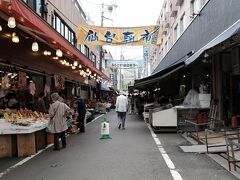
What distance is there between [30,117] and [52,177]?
4529 mm

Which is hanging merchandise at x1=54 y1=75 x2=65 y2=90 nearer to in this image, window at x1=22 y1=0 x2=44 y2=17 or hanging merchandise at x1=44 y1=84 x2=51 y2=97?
hanging merchandise at x1=44 y1=84 x2=51 y2=97

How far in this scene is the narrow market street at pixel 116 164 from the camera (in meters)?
7.38

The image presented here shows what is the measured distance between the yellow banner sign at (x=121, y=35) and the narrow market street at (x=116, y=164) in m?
9.60

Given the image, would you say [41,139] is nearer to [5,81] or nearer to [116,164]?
[5,81]

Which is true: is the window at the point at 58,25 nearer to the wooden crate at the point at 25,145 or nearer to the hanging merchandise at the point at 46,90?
the hanging merchandise at the point at 46,90

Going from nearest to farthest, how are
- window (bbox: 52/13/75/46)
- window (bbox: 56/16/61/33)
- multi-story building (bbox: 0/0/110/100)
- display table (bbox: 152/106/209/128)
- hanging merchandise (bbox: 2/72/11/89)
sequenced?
multi-story building (bbox: 0/0/110/100)
hanging merchandise (bbox: 2/72/11/89)
display table (bbox: 152/106/209/128)
window (bbox: 52/13/75/46)
window (bbox: 56/16/61/33)

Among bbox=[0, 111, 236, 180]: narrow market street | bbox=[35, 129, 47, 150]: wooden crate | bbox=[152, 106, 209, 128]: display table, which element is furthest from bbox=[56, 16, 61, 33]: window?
bbox=[35, 129, 47, 150]: wooden crate

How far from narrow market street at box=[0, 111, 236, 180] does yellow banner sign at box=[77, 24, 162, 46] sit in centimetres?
960

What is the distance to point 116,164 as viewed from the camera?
858 cm

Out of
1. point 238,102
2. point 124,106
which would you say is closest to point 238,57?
point 238,102

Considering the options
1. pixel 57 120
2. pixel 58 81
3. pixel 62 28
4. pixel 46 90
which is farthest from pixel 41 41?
pixel 62 28

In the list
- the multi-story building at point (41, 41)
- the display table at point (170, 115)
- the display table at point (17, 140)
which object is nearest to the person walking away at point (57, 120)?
the display table at point (17, 140)

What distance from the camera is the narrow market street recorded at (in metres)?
7.38

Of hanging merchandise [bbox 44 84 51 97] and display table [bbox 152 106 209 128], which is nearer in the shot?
display table [bbox 152 106 209 128]
